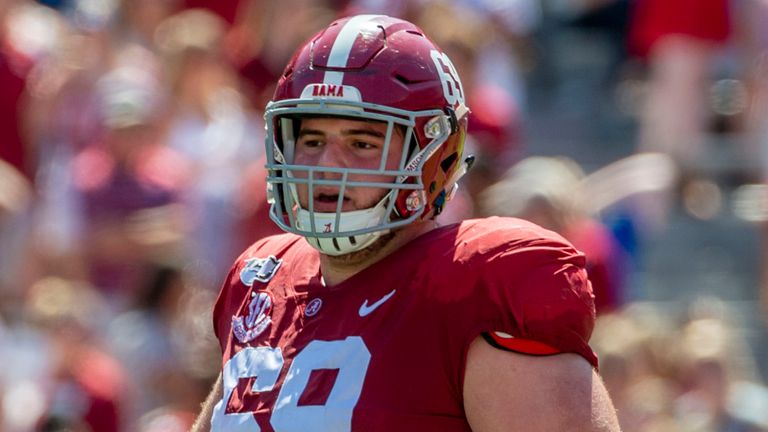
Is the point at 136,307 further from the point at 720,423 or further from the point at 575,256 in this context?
the point at 575,256

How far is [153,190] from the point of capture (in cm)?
710

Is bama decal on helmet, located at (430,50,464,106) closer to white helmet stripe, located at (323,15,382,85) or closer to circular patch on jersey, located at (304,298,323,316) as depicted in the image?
white helmet stripe, located at (323,15,382,85)

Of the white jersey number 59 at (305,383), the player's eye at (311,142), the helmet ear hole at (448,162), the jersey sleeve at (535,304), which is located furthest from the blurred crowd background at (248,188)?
the jersey sleeve at (535,304)

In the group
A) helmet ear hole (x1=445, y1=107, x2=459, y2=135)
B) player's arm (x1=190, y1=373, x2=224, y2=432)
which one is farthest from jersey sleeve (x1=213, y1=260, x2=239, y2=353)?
helmet ear hole (x1=445, y1=107, x2=459, y2=135)

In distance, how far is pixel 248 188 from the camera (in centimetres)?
675

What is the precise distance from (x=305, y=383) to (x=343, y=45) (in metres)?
0.70

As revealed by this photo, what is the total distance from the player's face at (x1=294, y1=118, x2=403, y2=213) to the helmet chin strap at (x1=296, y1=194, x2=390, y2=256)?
0.02 metres

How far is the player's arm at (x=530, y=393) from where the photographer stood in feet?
9.56

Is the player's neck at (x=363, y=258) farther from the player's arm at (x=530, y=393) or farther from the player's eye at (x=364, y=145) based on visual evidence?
the player's arm at (x=530, y=393)

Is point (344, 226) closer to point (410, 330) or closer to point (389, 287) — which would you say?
point (389, 287)

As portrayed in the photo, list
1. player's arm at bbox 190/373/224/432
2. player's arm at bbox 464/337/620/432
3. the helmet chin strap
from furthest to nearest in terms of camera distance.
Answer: player's arm at bbox 190/373/224/432, the helmet chin strap, player's arm at bbox 464/337/620/432

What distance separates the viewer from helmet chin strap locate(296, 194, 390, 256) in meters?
3.15

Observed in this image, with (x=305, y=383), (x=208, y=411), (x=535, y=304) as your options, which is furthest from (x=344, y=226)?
(x=208, y=411)

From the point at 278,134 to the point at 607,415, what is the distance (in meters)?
0.93
